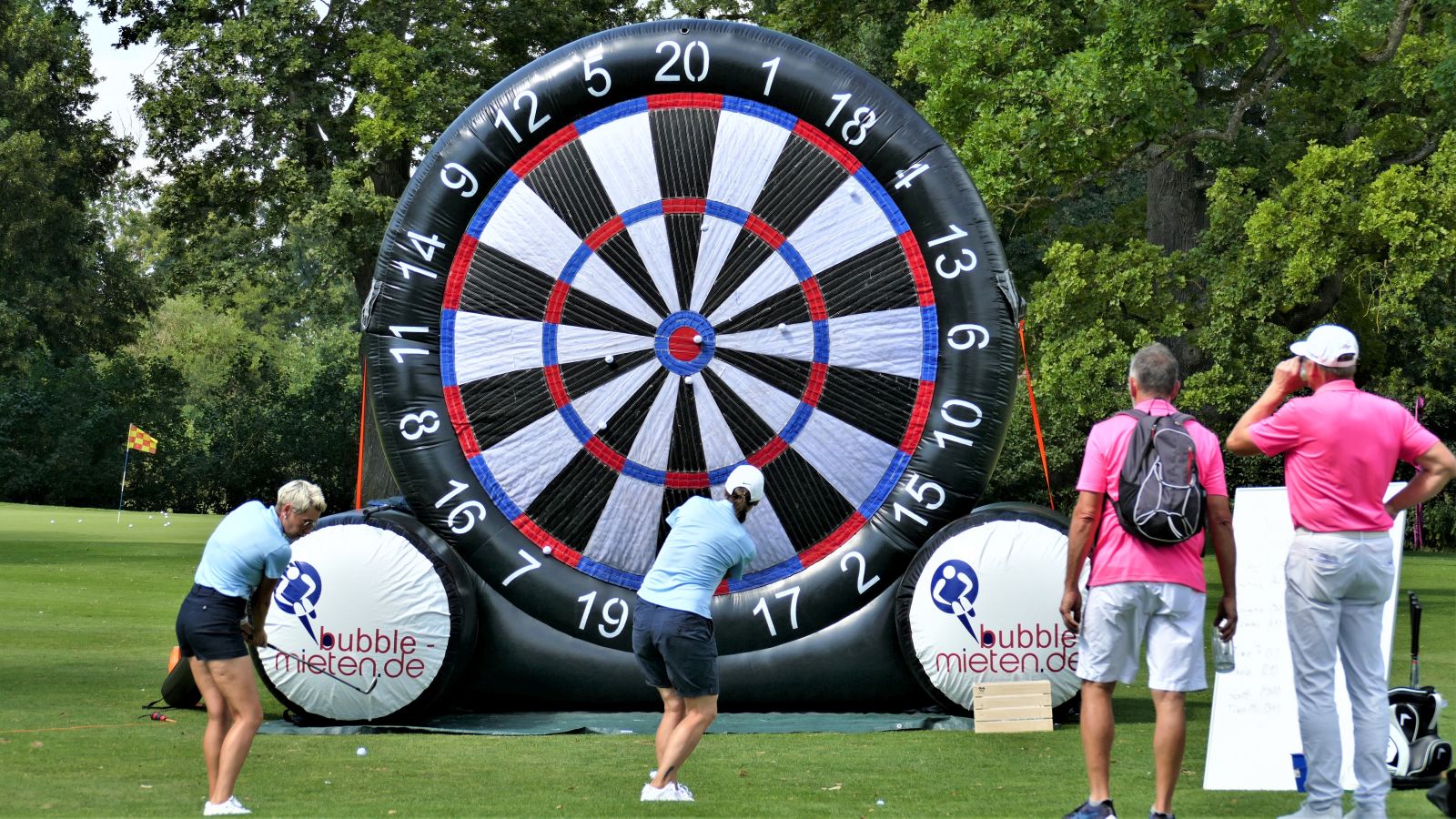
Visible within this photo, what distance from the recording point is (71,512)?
3325cm

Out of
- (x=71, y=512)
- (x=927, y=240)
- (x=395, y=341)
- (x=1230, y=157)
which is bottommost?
(x=71, y=512)

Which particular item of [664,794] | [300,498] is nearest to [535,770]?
[664,794]

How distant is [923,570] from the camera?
28.7 feet

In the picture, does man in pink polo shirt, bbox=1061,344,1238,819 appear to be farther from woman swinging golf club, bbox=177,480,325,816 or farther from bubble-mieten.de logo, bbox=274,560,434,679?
bubble-mieten.de logo, bbox=274,560,434,679

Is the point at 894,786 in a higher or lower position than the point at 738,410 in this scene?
lower

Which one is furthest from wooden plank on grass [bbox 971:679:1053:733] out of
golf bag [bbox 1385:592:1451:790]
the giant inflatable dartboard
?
golf bag [bbox 1385:592:1451:790]

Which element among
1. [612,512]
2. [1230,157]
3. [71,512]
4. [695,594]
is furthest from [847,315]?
[71,512]

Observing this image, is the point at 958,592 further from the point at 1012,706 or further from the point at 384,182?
the point at 384,182

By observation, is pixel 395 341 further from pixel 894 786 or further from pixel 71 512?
pixel 71 512

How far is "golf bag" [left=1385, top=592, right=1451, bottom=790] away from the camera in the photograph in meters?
6.67

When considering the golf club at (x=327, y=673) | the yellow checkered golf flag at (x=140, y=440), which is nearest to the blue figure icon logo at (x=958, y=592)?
the golf club at (x=327, y=673)

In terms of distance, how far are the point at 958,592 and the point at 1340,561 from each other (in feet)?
10.2

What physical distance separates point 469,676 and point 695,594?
10.0ft

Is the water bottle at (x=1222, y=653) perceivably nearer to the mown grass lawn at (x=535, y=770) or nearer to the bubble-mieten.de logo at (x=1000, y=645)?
the mown grass lawn at (x=535, y=770)
